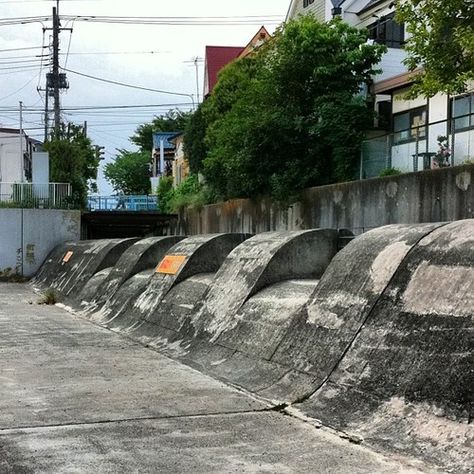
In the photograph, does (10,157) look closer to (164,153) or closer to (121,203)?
(164,153)

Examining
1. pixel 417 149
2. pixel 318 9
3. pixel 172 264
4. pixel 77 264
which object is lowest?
pixel 77 264

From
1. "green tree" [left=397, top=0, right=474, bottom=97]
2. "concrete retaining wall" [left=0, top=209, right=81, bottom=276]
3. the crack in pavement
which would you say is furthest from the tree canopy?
the crack in pavement

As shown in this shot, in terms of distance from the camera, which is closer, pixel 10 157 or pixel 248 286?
pixel 248 286

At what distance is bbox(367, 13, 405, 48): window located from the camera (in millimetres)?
24906

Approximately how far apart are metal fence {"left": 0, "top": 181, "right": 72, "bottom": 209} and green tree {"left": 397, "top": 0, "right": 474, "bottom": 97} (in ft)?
69.8

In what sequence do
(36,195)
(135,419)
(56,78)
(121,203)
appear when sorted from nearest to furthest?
(135,419) < (36,195) < (121,203) < (56,78)

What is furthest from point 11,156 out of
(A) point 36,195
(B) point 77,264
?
(B) point 77,264

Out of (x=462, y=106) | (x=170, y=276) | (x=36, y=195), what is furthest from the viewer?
(x=36, y=195)

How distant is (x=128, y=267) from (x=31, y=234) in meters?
14.2

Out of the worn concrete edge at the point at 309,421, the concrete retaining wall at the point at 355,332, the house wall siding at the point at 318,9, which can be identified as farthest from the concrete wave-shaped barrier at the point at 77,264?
the house wall siding at the point at 318,9

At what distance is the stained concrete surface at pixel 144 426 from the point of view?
4.84 meters

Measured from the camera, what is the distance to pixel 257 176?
20.4m

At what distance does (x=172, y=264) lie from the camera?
13477mm

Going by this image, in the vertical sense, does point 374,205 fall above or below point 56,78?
below
